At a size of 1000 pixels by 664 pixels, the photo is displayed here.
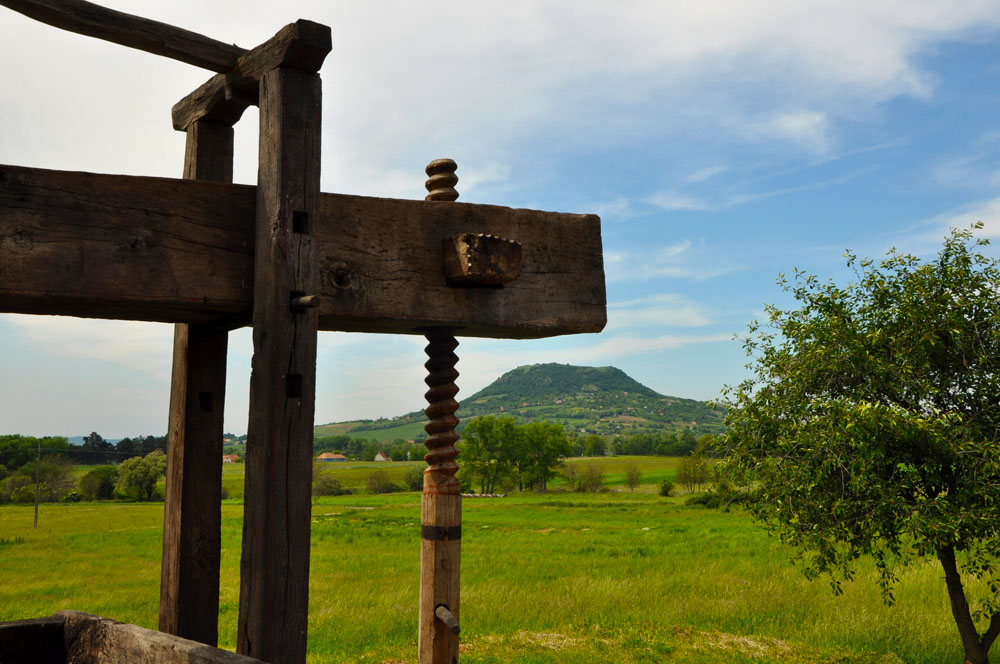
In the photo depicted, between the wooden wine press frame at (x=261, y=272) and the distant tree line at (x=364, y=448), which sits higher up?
the wooden wine press frame at (x=261, y=272)

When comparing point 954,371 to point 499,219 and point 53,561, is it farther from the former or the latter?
point 53,561

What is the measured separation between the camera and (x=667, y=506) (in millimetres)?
49688

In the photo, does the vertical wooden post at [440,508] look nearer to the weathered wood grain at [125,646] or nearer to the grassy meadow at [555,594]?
the weathered wood grain at [125,646]

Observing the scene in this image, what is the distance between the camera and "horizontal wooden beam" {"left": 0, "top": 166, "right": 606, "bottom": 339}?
275 cm

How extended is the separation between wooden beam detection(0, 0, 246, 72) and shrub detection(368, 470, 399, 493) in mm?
65522

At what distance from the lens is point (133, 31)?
3166 mm

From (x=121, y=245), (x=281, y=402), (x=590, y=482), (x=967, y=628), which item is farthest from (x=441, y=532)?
(x=590, y=482)

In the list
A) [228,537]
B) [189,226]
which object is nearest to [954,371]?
[189,226]

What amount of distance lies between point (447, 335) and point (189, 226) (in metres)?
1.46

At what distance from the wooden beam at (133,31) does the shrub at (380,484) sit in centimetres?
6552

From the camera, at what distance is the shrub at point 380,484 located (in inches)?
2645

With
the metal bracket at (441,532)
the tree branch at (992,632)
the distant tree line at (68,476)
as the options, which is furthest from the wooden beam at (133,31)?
the distant tree line at (68,476)

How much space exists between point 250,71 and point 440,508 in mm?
2477

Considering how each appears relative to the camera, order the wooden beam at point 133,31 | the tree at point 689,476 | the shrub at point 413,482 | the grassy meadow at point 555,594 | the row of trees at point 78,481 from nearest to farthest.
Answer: the wooden beam at point 133,31 → the grassy meadow at point 555,594 → the row of trees at point 78,481 → the tree at point 689,476 → the shrub at point 413,482
